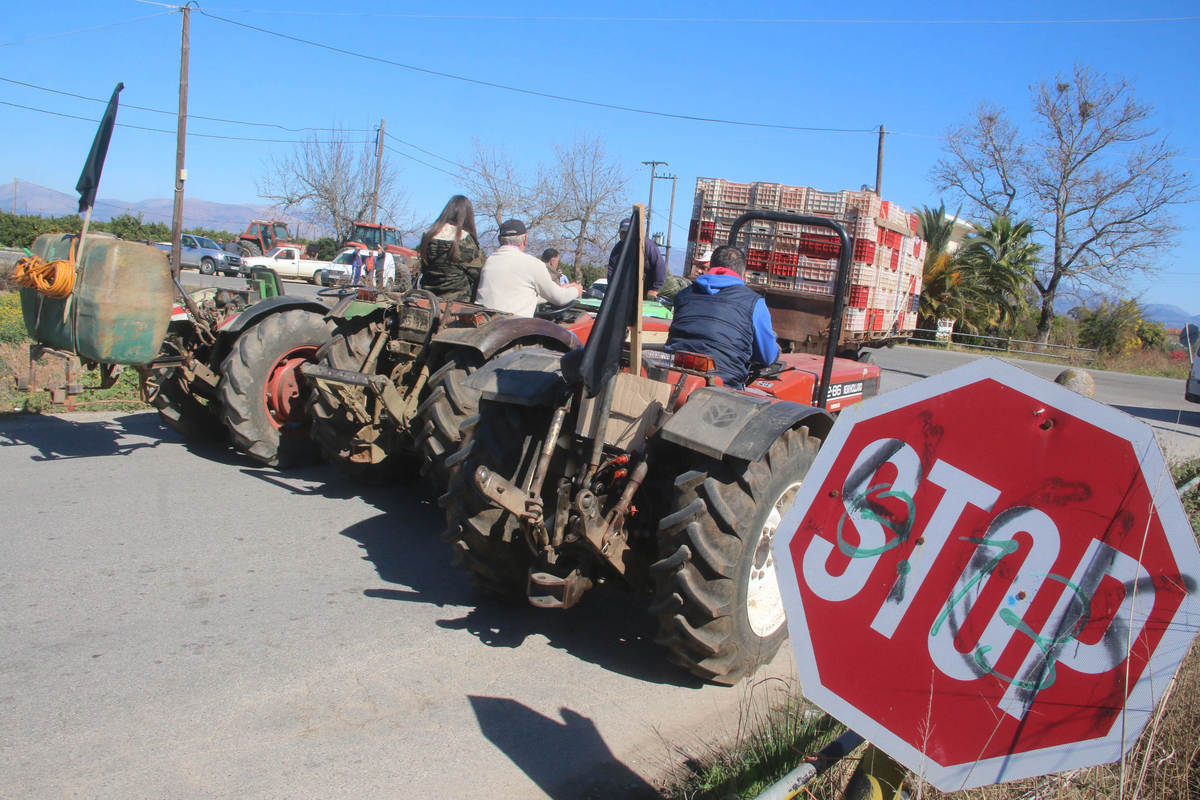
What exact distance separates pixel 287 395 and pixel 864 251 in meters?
5.80

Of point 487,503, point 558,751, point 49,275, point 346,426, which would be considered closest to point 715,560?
point 558,751

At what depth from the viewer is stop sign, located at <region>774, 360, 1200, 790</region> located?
1.54 metres

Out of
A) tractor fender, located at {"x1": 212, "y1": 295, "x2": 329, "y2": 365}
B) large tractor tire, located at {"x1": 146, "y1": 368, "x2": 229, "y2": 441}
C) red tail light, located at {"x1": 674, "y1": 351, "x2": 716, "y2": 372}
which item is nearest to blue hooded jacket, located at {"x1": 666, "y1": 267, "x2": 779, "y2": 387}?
red tail light, located at {"x1": 674, "y1": 351, "x2": 716, "y2": 372}

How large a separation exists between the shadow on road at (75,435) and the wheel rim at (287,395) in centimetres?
137

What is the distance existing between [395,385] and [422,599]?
1.93 m

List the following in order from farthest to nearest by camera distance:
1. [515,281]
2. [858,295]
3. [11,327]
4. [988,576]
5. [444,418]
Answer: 1. [11,327]
2. [858,295]
3. [515,281]
4. [444,418]
5. [988,576]

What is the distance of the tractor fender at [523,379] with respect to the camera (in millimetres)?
3947

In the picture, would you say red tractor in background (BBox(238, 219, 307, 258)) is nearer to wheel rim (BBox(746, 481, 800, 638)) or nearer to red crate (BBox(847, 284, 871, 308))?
red crate (BBox(847, 284, 871, 308))

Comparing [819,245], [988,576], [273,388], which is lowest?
[273,388]

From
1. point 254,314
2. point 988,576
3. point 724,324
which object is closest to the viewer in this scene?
point 988,576

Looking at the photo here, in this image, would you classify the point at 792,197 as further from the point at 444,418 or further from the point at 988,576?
the point at 988,576

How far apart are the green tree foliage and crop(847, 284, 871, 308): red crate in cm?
2585

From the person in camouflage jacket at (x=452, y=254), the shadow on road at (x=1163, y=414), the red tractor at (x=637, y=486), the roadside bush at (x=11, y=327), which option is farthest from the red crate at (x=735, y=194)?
the shadow on road at (x=1163, y=414)

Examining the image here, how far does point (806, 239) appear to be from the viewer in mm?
8297
